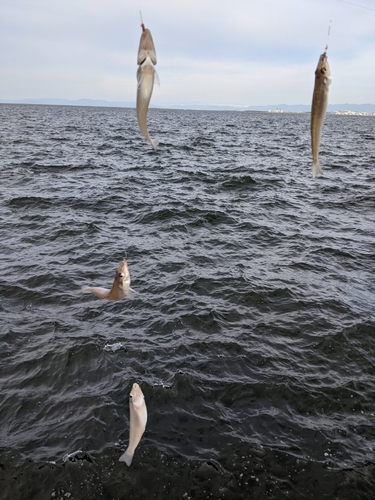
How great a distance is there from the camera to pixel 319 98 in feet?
8.78

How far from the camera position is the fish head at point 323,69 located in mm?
2543

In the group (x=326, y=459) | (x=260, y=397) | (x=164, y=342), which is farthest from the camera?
(x=164, y=342)

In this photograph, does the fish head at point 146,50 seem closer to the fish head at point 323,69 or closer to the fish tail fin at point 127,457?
the fish head at point 323,69

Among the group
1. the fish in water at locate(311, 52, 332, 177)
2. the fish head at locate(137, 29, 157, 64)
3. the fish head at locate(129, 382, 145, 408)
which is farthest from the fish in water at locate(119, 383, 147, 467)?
the fish head at locate(137, 29, 157, 64)

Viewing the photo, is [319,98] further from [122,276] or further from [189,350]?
[189,350]

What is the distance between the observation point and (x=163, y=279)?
10.6 meters

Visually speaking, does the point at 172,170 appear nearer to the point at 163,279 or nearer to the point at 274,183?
the point at 274,183

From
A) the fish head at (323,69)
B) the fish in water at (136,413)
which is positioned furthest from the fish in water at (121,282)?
the fish head at (323,69)

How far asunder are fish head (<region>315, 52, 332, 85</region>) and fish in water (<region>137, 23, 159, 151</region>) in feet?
3.66

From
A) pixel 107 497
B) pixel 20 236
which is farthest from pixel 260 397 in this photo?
pixel 20 236

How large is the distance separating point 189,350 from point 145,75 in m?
6.37

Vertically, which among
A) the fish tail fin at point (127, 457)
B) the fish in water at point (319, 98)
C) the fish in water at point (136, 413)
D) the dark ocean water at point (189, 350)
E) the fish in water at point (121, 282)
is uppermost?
the fish in water at point (319, 98)

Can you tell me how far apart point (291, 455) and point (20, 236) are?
36.8 ft

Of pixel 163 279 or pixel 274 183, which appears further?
pixel 274 183
